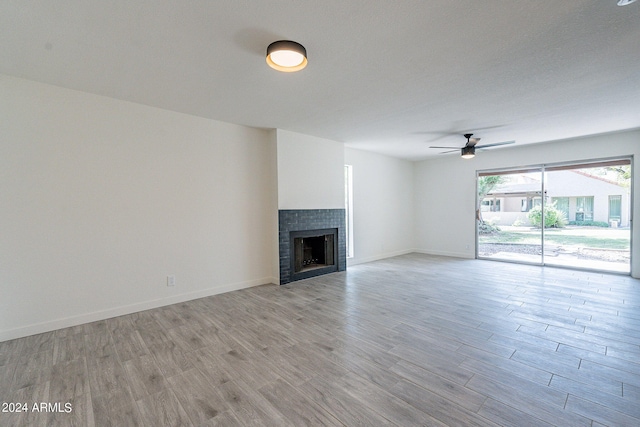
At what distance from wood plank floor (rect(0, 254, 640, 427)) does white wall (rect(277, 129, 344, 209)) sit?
1.88 m

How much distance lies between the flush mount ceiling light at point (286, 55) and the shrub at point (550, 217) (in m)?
6.37

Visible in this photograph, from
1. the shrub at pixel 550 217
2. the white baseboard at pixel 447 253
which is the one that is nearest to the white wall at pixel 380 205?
the white baseboard at pixel 447 253

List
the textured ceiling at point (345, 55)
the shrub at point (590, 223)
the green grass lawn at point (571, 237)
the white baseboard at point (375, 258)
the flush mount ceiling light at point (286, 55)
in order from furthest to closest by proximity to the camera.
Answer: the white baseboard at point (375, 258)
the shrub at point (590, 223)
the green grass lawn at point (571, 237)
the flush mount ceiling light at point (286, 55)
the textured ceiling at point (345, 55)

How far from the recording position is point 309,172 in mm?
4969

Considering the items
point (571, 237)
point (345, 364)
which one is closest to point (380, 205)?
point (571, 237)

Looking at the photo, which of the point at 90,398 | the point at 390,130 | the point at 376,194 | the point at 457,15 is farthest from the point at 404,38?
the point at 376,194

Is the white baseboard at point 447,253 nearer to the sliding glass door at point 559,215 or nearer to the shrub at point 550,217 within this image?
the sliding glass door at point 559,215

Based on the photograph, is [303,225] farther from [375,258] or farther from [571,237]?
[571,237]

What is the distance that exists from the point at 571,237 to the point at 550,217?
0.56 m

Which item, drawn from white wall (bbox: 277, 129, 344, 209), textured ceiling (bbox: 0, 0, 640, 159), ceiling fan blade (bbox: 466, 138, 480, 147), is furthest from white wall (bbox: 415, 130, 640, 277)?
white wall (bbox: 277, 129, 344, 209)

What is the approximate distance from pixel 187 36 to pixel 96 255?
8.97 feet

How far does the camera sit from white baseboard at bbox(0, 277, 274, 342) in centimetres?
272

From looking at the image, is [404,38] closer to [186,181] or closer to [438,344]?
[438,344]

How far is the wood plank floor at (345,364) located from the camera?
1676 millimetres
